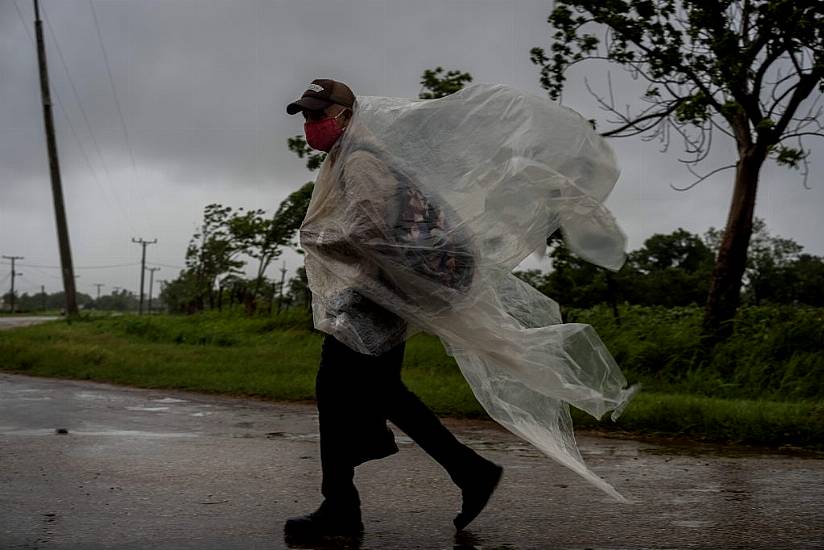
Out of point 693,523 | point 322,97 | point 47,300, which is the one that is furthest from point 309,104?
point 47,300

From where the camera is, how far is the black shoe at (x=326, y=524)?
383 cm

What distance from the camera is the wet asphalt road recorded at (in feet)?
12.5

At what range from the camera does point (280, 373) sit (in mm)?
11992

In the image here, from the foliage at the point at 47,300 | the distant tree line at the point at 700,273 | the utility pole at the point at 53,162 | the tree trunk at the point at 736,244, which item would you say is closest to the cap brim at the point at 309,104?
the tree trunk at the point at 736,244

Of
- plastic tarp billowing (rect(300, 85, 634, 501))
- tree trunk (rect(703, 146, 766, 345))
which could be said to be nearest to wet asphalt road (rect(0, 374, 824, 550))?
plastic tarp billowing (rect(300, 85, 634, 501))

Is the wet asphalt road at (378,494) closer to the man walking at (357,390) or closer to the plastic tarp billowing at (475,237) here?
the man walking at (357,390)

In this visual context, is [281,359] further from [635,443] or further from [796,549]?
[796,549]

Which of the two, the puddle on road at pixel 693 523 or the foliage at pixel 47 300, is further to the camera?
the foliage at pixel 47 300

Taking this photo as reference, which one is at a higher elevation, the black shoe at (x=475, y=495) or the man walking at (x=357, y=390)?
the man walking at (x=357, y=390)

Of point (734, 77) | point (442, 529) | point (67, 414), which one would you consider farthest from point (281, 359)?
point (442, 529)

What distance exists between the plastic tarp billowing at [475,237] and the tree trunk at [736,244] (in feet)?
30.6

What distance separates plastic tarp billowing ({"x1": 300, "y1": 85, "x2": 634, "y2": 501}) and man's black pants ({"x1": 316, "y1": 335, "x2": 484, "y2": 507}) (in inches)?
4.1

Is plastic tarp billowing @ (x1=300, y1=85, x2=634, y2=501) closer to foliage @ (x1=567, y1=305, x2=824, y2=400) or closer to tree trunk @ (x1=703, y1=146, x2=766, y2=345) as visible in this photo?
foliage @ (x1=567, y1=305, x2=824, y2=400)

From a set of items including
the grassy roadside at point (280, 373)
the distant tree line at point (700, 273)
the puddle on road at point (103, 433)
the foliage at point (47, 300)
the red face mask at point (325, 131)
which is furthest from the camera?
the foliage at point (47, 300)
